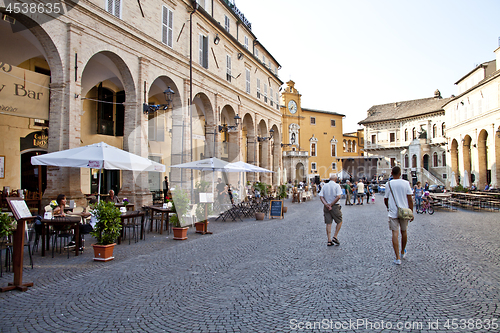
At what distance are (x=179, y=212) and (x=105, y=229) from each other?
294 centimetres

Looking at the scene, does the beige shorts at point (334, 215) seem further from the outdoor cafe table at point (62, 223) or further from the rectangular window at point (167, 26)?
the rectangular window at point (167, 26)

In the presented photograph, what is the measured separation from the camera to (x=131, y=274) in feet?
19.0

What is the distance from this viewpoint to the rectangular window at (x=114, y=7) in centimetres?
1374

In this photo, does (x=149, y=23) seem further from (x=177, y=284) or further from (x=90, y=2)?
(x=177, y=284)

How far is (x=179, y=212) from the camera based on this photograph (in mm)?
9500

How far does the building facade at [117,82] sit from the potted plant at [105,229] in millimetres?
5916

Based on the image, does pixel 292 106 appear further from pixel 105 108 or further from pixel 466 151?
pixel 105 108

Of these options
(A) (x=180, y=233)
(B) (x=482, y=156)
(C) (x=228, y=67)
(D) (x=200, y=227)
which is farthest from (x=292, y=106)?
(A) (x=180, y=233)

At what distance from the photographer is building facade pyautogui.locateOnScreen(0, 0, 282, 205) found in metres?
11.5

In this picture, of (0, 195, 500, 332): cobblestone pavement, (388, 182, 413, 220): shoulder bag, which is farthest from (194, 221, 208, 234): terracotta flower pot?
(388, 182, 413, 220): shoulder bag

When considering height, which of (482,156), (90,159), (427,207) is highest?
(482,156)

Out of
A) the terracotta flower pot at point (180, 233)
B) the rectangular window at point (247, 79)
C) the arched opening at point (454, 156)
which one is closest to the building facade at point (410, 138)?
the arched opening at point (454, 156)

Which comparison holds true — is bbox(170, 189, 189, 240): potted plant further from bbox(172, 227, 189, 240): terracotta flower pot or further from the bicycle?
the bicycle

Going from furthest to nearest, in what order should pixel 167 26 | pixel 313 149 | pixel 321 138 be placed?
pixel 321 138, pixel 313 149, pixel 167 26
